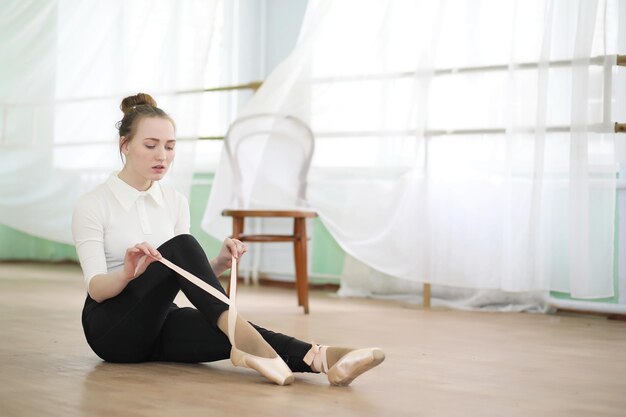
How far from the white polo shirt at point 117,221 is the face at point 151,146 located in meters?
0.09

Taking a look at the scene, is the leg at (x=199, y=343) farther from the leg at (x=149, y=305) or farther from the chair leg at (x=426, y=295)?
the chair leg at (x=426, y=295)

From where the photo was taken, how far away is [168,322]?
7.02 feet

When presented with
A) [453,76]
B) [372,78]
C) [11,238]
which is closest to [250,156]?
[372,78]

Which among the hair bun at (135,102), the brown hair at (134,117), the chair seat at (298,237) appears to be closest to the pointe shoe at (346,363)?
the brown hair at (134,117)

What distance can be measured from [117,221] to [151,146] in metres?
0.19

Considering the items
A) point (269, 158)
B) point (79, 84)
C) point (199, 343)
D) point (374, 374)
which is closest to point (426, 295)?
point (269, 158)

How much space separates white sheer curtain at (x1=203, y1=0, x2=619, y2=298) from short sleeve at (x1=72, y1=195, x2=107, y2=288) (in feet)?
6.35

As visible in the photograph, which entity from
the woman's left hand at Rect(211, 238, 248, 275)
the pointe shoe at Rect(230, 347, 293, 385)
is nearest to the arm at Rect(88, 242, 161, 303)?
the woman's left hand at Rect(211, 238, 248, 275)

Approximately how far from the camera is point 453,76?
375 cm

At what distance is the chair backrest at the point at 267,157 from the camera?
4.10m

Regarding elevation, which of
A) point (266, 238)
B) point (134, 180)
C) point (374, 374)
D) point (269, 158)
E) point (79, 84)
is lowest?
point (374, 374)

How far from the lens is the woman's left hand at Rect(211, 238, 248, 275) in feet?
6.56

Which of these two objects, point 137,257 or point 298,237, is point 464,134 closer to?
point 298,237

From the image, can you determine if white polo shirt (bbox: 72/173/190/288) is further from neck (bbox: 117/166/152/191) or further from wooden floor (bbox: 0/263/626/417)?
wooden floor (bbox: 0/263/626/417)
